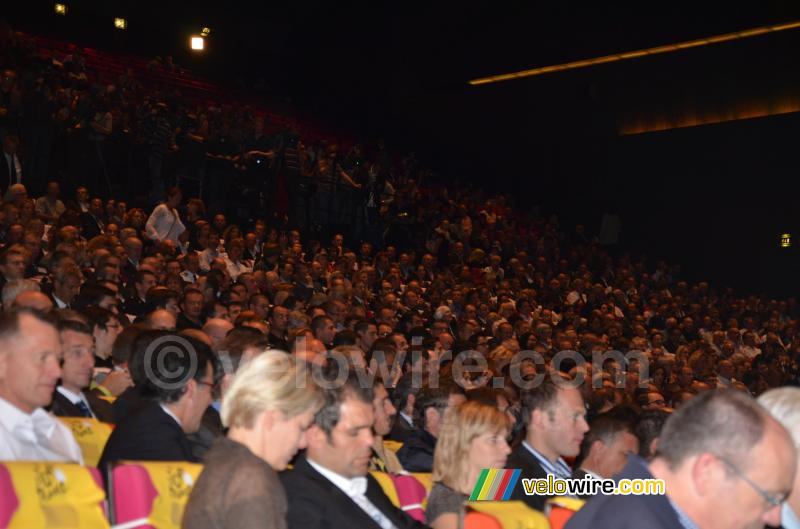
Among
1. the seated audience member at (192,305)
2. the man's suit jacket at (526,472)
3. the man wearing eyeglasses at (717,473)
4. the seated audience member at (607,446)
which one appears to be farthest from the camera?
the seated audience member at (192,305)

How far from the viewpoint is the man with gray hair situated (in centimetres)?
290

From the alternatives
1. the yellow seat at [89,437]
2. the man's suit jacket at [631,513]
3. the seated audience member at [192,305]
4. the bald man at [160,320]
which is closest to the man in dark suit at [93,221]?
the seated audience member at [192,305]

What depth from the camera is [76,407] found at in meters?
4.73

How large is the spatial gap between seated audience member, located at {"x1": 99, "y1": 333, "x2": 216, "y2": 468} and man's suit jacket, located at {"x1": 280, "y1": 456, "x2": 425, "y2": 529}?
0.60 meters

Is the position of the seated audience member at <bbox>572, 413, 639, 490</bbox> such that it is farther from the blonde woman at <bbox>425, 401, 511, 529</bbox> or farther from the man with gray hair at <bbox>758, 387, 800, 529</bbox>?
the man with gray hair at <bbox>758, 387, 800, 529</bbox>

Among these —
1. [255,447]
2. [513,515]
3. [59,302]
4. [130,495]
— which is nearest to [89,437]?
[130,495]

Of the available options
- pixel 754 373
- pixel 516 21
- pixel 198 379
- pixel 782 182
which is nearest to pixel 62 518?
pixel 198 379

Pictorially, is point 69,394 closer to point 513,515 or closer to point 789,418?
point 513,515

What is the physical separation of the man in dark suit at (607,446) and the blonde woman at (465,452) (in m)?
1.21

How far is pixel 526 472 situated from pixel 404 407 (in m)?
1.57

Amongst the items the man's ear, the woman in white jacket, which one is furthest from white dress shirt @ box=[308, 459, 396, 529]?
the woman in white jacket

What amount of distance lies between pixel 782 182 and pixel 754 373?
7.95 meters

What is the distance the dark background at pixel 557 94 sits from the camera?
18.5m

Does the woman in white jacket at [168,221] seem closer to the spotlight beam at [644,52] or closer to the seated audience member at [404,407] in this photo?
the seated audience member at [404,407]
